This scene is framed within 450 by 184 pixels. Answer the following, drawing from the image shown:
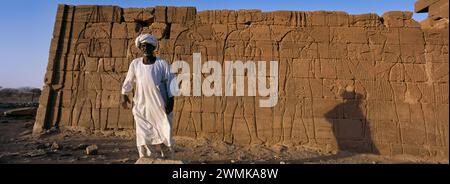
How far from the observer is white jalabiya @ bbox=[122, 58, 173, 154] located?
13.4ft

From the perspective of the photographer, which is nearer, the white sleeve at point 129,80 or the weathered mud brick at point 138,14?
the white sleeve at point 129,80

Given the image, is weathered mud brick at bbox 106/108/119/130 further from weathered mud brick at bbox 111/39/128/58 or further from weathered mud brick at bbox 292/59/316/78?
weathered mud brick at bbox 292/59/316/78

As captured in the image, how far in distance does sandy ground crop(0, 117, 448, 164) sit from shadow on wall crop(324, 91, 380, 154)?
0.26 metres

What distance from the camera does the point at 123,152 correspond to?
17.0 feet

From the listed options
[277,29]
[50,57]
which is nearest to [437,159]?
[277,29]

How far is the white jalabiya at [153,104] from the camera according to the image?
161 inches

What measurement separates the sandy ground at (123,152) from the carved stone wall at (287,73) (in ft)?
1.04

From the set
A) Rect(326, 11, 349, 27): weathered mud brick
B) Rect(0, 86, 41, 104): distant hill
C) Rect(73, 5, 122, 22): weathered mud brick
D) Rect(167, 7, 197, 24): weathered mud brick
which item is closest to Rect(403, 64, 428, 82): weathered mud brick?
Rect(326, 11, 349, 27): weathered mud brick

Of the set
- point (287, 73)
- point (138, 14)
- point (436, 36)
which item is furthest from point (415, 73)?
point (138, 14)

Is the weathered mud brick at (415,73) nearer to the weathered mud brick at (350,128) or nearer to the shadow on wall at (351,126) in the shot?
the shadow on wall at (351,126)

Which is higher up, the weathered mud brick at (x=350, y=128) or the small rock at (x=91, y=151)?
the weathered mud brick at (x=350, y=128)

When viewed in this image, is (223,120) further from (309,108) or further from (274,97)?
(309,108)

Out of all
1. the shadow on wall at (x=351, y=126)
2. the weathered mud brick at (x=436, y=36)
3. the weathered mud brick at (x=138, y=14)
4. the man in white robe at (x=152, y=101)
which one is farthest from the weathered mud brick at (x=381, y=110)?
the weathered mud brick at (x=138, y=14)

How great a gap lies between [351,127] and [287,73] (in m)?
1.80
